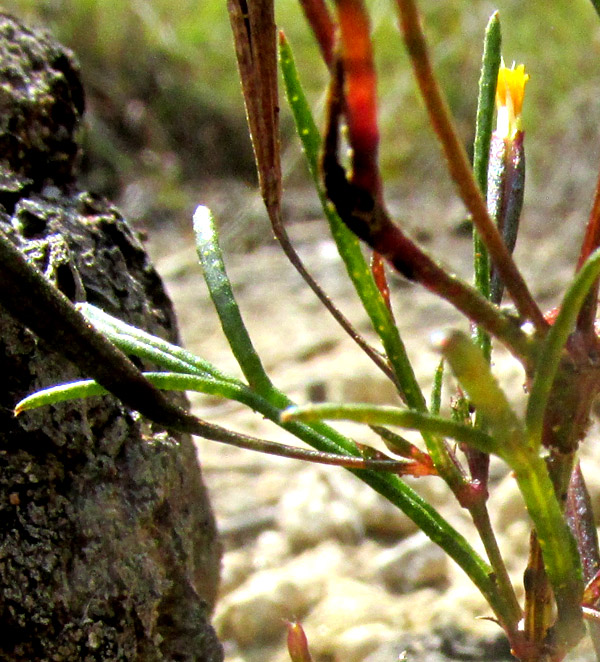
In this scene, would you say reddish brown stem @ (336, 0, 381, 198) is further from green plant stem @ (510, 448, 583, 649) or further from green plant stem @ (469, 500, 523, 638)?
green plant stem @ (469, 500, 523, 638)

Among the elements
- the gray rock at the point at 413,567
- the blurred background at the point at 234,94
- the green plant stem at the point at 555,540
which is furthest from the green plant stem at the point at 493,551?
the blurred background at the point at 234,94

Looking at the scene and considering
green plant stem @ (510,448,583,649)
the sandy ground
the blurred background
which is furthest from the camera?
the blurred background

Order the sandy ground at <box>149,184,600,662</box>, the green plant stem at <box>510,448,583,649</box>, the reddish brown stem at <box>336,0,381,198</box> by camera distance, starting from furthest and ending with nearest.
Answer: the sandy ground at <box>149,184,600,662</box>, the green plant stem at <box>510,448,583,649</box>, the reddish brown stem at <box>336,0,381,198</box>

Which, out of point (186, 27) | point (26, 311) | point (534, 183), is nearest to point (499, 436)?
point (26, 311)

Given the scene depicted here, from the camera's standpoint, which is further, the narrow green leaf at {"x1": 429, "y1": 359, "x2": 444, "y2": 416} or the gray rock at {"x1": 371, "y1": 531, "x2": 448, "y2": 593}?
the gray rock at {"x1": 371, "y1": 531, "x2": 448, "y2": 593}

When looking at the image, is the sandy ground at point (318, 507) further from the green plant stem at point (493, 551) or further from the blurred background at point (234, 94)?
the blurred background at point (234, 94)

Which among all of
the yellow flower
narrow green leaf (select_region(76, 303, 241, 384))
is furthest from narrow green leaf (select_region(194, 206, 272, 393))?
the yellow flower

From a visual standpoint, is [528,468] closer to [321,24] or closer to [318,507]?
[321,24]
